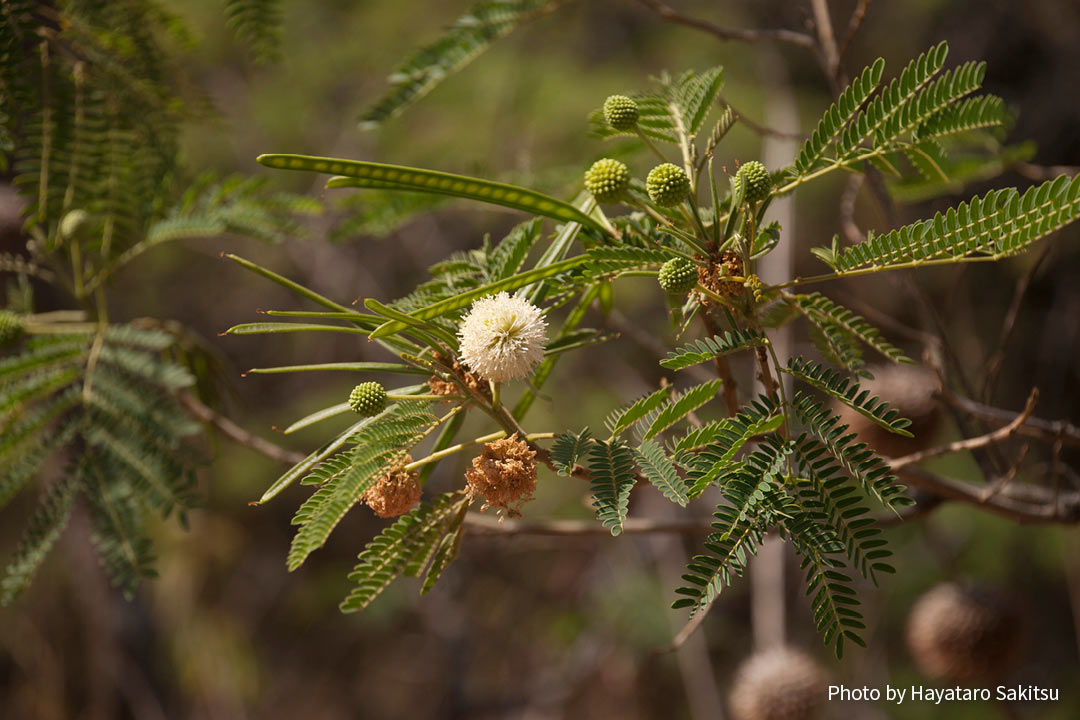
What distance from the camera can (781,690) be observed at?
9.10 feet

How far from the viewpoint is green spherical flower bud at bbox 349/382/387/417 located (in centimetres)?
117

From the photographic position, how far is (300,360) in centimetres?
649

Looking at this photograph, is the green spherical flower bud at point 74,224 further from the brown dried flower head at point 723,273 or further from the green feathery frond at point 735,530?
the green feathery frond at point 735,530

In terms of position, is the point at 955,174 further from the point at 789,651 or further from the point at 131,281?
the point at 131,281

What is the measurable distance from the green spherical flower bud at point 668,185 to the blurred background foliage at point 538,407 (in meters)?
2.57

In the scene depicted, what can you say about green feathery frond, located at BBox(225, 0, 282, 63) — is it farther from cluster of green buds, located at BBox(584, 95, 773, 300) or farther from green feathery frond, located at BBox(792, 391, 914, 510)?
green feathery frond, located at BBox(792, 391, 914, 510)

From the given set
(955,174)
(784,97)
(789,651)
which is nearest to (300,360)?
(784,97)

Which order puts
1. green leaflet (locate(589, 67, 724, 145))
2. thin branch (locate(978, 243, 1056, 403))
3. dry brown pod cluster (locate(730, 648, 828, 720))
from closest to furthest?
green leaflet (locate(589, 67, 724, 145))
thin branch (locate(978, 243, 1056, 403))
dry brown pod cluster (locate(730, 648, 828, 720))

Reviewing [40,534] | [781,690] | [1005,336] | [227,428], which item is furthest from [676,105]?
[781,690]

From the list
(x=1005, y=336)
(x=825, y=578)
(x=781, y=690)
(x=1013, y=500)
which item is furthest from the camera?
(x=781, y=690)

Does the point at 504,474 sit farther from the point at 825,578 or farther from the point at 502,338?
the point at 825,578

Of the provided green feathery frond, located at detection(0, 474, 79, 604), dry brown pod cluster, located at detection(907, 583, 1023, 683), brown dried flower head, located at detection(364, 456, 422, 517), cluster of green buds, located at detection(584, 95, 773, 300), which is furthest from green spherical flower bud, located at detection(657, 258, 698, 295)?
dry brown pod cluster, located at detection(907, 583, 1023, 683)

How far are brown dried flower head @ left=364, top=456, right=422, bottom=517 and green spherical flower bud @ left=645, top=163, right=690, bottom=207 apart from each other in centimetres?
55

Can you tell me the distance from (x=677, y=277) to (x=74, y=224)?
1.56 meters
